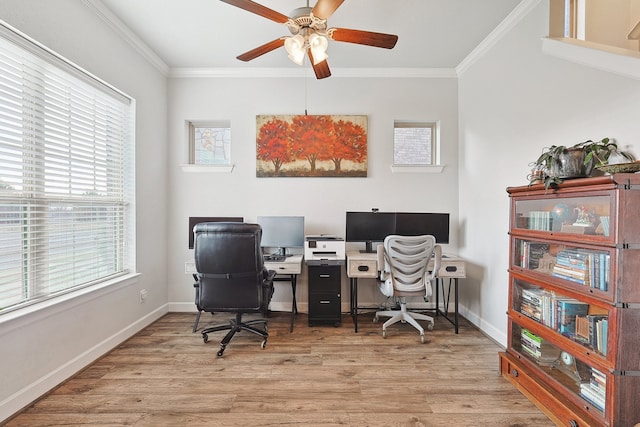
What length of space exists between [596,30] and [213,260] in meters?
3.03

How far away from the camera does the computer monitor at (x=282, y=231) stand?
3188 millimetres

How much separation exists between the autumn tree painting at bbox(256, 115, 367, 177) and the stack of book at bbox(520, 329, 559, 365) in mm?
2181

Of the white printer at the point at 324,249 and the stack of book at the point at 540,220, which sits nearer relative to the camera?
the stack of book at the point at 540,220

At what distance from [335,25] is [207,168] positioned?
2.05 m

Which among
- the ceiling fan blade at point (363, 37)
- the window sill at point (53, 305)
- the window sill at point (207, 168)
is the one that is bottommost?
the window sill at point (53, 305)

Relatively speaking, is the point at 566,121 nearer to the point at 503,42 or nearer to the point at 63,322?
the point at 503,42

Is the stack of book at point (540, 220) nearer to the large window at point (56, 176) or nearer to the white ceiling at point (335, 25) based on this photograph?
the white ceiling at point (335, 25)

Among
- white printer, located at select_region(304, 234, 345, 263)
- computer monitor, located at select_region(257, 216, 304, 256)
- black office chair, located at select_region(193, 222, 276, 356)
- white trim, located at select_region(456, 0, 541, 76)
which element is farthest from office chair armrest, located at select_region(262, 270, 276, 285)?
white trim, located at select_region(456, 0, 541, 76)

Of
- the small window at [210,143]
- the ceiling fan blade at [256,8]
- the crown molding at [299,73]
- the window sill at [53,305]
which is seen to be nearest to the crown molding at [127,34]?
the crown molding at [299,73]

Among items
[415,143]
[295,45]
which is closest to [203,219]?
[295,45]

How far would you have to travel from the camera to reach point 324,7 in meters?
1.68

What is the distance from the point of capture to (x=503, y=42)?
2.55m

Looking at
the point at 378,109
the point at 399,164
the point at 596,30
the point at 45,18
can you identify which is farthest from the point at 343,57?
the point at 45,18

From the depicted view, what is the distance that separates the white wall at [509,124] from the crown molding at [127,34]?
135 inches
